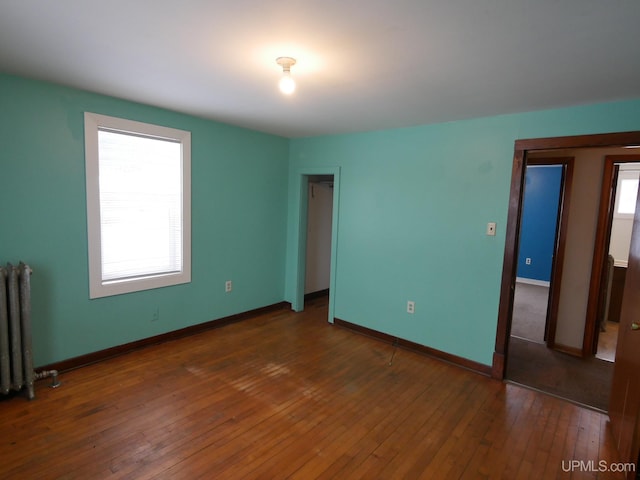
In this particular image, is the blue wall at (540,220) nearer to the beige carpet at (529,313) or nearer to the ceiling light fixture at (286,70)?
the beige carpet at (529,313)

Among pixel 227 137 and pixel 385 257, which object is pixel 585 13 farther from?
pixel 227 137

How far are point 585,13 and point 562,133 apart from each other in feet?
5.21

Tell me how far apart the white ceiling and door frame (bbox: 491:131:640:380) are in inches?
11.5

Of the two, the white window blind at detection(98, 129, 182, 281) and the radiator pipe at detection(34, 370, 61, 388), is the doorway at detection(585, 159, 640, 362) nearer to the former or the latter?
the white window blind at detection(98, 129, 182, 281)

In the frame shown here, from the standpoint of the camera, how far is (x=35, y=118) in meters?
2.63

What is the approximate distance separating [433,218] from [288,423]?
2.34m

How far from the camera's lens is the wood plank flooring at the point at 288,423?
2016 millimetres

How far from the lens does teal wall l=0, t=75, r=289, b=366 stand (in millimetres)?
2600

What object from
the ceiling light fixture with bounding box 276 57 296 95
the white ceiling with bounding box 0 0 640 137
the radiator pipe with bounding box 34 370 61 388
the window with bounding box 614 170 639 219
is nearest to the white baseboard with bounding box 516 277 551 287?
the window with bounding box 614 170 639 219

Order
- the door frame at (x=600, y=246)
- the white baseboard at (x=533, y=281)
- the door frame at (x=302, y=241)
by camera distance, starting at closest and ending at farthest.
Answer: the door frame at (x=600, y=246), the door frame at (x=302, y=241), the white baseboard at (x=533, y=281)

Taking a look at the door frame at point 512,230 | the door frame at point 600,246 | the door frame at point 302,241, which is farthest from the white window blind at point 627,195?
the door frame at point 302,241

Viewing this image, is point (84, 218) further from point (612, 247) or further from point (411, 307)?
point (612, 247)

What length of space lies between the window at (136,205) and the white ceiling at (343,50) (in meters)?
0.45

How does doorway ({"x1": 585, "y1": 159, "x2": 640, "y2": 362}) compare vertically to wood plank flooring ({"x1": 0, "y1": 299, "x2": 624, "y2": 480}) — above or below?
above
